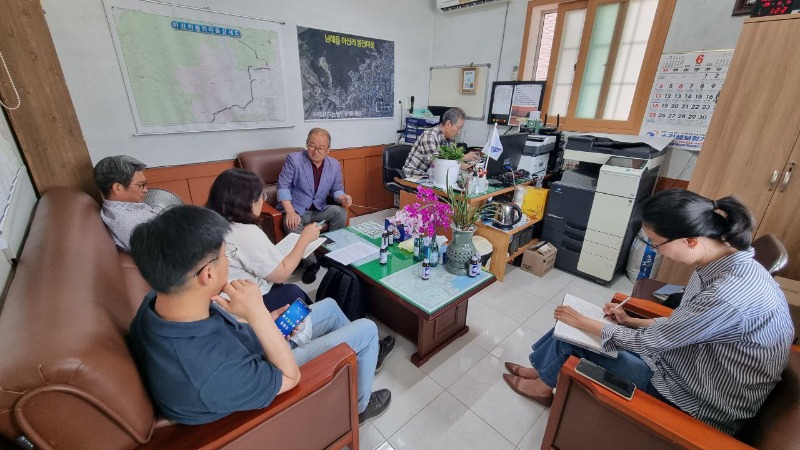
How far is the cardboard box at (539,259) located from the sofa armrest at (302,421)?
2.13 m

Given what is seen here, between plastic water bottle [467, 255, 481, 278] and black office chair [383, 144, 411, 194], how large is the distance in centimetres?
188

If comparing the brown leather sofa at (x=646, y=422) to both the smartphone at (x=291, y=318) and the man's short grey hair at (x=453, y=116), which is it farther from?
the man's short grey hair at (x=453, y=116)

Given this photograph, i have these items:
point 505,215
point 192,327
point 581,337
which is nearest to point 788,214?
point 505,215

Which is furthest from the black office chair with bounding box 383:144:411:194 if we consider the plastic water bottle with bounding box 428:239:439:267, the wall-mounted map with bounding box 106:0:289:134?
the plastic water bottle with bounding box 428:239:439:267

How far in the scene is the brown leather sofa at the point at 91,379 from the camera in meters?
0.59

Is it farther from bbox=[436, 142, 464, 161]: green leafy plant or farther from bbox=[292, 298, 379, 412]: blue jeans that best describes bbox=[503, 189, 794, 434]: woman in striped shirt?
bbox=[436, 142, 464, 161]: green leafy plant

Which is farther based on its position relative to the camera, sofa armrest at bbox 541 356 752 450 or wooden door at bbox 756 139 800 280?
wooden door at bbox 756 139 800 280

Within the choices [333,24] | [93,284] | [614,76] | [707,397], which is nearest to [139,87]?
[333,24]

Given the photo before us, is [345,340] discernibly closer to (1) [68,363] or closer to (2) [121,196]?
(1) [68,363]

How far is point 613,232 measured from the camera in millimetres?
2580

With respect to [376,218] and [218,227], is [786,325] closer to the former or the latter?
[218,227]

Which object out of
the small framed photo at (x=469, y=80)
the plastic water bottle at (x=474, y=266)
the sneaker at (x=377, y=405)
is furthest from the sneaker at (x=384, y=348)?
the small framed photo at (x=469, y=80)

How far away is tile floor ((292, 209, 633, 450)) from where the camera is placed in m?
1.47

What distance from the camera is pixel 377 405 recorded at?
157cm
